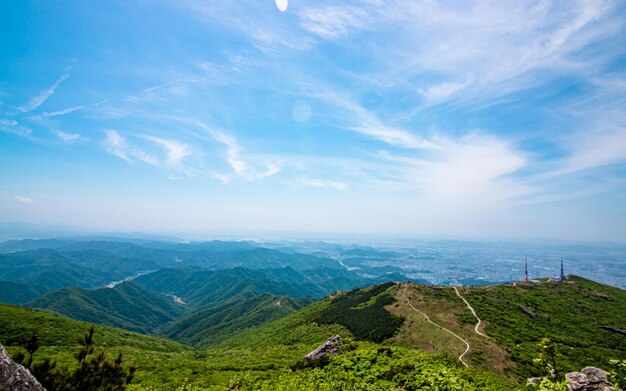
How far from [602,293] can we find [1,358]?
383 ft

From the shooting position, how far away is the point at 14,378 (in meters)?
8.55

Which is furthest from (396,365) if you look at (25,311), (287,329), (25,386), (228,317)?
(228,317)

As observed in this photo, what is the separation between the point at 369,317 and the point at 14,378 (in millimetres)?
64209

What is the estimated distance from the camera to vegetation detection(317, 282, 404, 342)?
54.2 metres

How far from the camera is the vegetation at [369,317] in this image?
5425 centimetres

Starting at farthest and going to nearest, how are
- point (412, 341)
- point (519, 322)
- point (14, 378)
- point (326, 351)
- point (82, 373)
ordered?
point (519, 322), point (412, 341), point (326, 351), point (82, 373), point (14, 378)

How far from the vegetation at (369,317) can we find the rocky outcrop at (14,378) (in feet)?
168

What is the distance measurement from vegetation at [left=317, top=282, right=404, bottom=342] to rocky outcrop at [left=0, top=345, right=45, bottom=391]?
51183mm

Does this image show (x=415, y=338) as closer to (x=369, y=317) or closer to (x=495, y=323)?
(x=369, y=317)

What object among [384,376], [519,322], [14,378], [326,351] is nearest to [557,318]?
[519,322]

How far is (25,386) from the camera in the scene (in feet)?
28.1

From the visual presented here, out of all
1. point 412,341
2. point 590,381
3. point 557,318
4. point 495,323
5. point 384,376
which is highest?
point 590,381

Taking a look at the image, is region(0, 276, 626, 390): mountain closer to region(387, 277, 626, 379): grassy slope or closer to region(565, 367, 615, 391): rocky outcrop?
region(387, 277, 626, 379): grassy slope

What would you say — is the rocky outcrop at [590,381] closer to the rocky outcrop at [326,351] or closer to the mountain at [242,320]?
the rocky outcrop at [326,351]
